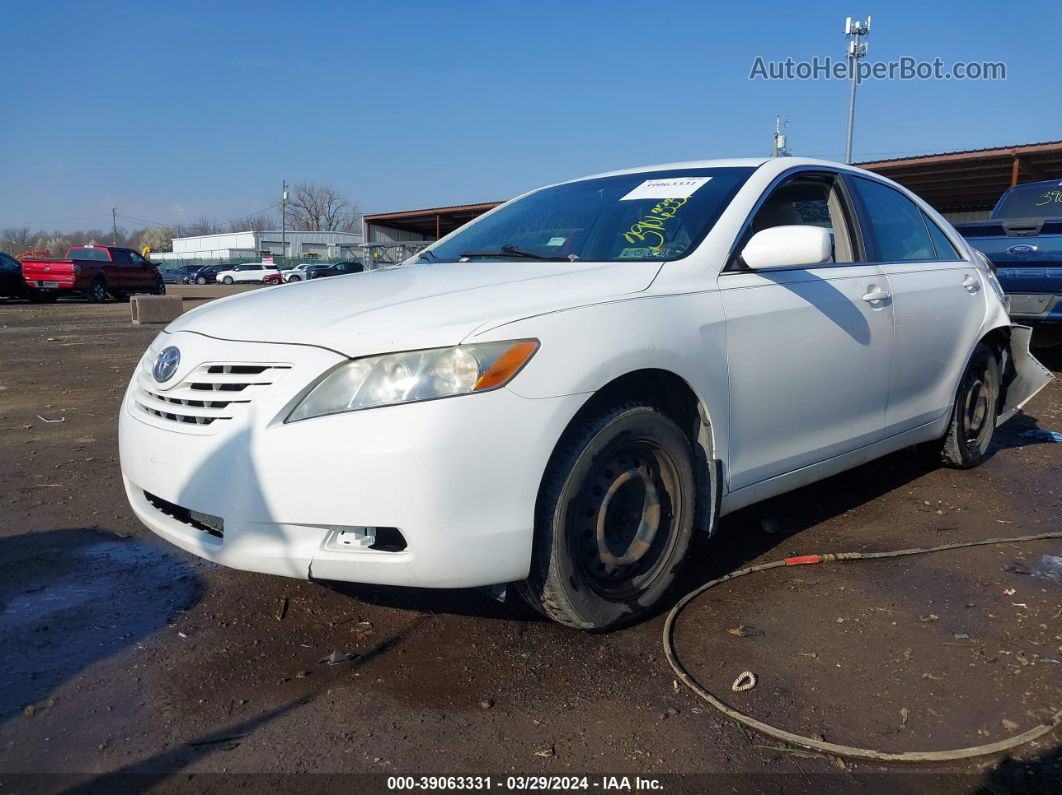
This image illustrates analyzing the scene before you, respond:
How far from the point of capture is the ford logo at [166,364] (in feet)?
8.92

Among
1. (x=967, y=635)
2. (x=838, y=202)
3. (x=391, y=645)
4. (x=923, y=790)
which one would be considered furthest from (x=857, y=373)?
(x=391, y=645)

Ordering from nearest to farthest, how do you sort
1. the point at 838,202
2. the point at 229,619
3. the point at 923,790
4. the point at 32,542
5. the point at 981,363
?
the point at 923,790 < the point at 229,619 < the point at 32,542 < the point at 838,202 < the point at 981,363

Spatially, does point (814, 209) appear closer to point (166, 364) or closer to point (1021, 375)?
point (1021, 375)

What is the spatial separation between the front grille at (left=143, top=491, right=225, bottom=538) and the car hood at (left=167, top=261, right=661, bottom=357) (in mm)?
557

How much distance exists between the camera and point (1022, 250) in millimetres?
7844

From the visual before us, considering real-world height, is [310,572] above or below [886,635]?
above

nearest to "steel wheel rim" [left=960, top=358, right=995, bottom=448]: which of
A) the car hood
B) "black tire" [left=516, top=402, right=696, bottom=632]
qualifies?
"black tire" [left=516, top=402, right=696, bottom=632]

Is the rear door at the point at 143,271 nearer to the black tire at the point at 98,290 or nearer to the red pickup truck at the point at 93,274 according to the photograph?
the red pickup truck at the point at 93,274

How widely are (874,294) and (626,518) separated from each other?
1713mm

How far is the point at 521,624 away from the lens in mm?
2895

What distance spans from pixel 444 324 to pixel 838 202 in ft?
7.66

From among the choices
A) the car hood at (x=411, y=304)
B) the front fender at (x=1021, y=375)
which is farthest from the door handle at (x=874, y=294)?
the front fender at (x=1021, y=375)

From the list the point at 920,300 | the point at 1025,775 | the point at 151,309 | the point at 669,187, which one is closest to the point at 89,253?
the point at 151,309

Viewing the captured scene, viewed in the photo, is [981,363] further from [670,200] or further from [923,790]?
[923,790]
